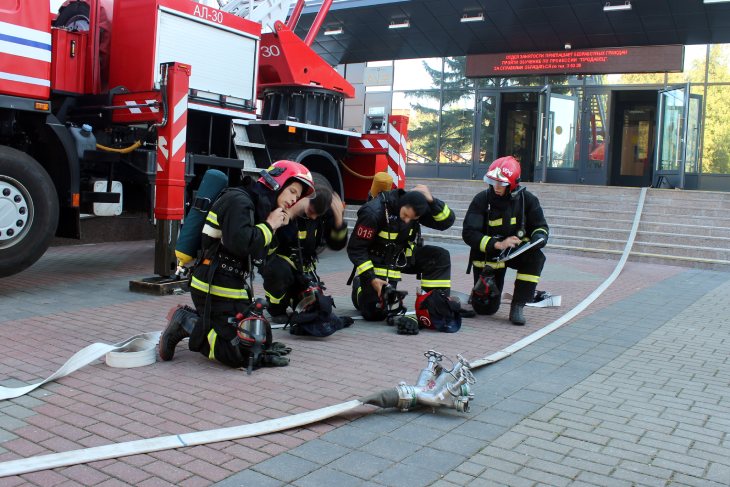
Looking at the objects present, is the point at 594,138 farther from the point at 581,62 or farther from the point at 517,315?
the point at 517,315

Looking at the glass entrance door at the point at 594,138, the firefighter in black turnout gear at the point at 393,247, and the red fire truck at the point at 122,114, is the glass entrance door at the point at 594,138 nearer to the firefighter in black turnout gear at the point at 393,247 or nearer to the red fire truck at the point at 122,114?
the red fire truck at the point at 122,114

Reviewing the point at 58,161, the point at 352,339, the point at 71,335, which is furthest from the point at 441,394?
the point at 58,161

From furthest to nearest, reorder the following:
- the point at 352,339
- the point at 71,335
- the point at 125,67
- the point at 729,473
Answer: the point at 125,67 < the point at 352,339 < the point at 71,335 < the point at 729,473

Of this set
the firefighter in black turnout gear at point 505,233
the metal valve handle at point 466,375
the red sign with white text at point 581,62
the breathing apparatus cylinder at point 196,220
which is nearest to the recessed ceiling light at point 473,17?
the red sign with white text at point 581,62

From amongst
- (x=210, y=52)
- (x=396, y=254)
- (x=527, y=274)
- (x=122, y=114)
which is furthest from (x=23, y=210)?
A: (x=527, y=274)

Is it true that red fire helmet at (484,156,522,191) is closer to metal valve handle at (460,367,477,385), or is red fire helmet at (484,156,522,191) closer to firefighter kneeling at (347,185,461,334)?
firefighter kneeling at (347,185,461,334)

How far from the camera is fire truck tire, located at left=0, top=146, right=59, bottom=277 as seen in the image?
21.0 feet

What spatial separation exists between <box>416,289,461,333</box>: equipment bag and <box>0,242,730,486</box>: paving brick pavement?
15 centimetres

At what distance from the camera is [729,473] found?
10.7ft

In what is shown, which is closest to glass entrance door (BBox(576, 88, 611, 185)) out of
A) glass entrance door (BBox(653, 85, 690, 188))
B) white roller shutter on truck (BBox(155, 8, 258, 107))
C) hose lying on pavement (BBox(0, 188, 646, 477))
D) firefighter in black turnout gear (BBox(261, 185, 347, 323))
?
glass entrance door (BBox(653, 85, 690, 188))

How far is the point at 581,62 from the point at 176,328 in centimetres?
1601

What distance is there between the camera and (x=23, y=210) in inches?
257

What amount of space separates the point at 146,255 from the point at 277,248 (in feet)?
15.5

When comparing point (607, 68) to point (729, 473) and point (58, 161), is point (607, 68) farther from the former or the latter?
point (729, 473)
